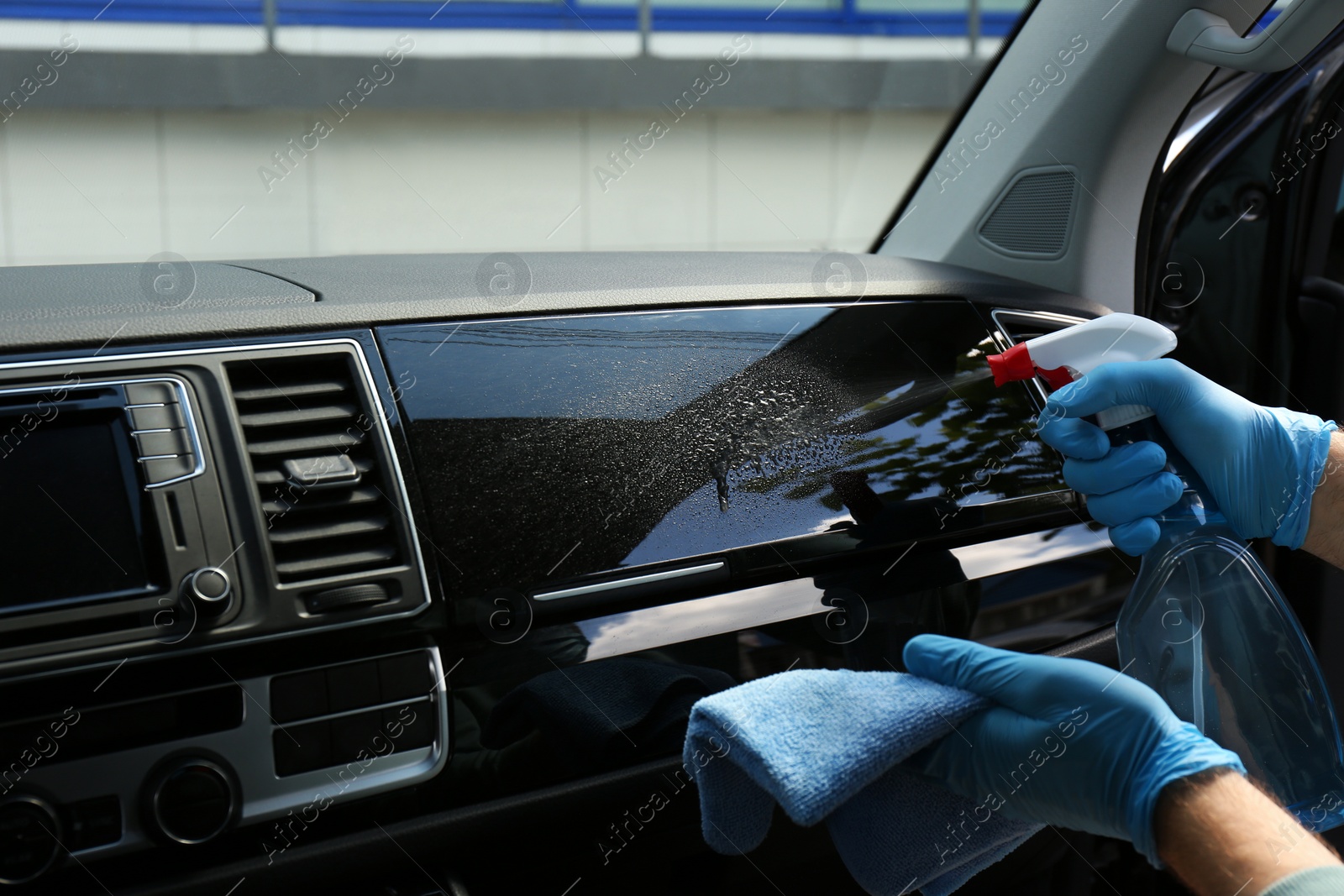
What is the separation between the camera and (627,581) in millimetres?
1224

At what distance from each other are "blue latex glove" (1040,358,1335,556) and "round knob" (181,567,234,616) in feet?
3.13

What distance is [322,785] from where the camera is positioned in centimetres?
105

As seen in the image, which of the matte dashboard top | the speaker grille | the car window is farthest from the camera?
the car window

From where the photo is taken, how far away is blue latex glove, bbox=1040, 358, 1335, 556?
→ 109cm

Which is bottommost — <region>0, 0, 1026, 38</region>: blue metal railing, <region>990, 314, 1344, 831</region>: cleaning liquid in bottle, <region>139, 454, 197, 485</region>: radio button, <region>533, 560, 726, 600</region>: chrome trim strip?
<region>990, 314, 1344, 831</region>: cleaning liquid in bottle

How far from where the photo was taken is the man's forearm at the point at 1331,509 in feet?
4.18

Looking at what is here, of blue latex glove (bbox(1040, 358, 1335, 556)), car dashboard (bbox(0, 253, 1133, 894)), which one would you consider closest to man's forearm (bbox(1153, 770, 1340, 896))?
blue latex glove (bbox(1040, 358, 1335, 556))

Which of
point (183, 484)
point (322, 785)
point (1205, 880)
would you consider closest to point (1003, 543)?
point (1205, 880)

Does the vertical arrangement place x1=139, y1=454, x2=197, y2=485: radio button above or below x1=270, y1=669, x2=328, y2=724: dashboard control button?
above

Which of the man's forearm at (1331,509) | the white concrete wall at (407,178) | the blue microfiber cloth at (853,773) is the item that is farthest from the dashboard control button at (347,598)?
the white concrete wall at (407,178)

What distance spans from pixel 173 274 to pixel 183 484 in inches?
15.8

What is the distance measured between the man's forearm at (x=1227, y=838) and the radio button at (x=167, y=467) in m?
1.08

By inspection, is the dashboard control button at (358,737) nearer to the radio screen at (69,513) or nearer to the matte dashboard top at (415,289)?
the radio screen at (69,513)

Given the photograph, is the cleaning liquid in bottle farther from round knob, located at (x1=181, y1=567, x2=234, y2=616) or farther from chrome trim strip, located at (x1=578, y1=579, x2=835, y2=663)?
round knob, located at (x1=181, y1=567, x2=234, y2=616)
